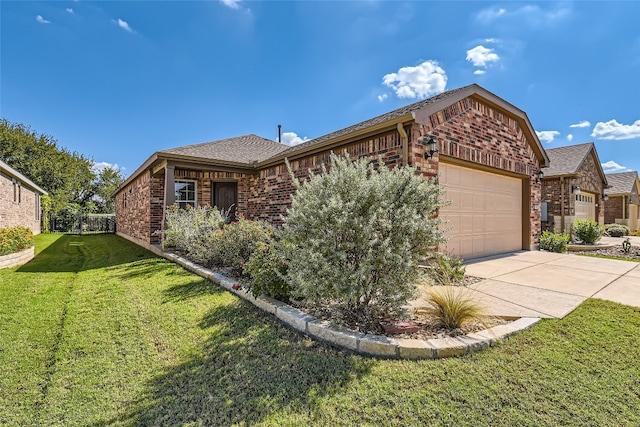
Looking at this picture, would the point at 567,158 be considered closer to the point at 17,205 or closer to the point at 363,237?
the point at 363,237

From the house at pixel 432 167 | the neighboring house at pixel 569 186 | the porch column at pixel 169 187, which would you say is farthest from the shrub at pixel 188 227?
the neighboring house at pixel 569 186

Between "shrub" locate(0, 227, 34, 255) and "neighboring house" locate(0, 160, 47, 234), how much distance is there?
19.3 feet

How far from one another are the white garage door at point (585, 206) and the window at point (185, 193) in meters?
16.6

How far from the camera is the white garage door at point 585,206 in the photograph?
14006 mm

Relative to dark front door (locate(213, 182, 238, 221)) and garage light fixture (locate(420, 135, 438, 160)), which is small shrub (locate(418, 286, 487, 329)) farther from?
dark front door (locate(213, 182, 238, 221))

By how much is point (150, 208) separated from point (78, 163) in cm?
2605

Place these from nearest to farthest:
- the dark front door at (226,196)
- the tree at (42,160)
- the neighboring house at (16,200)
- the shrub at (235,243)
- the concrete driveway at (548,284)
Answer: the concrete driveway at (548,284) → the shrub at (235,243) → the dark front door at (226,196) → the neighboring house at (16,200) → the tree at (42,160)

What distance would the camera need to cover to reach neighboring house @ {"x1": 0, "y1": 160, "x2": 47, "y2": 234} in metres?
12.5

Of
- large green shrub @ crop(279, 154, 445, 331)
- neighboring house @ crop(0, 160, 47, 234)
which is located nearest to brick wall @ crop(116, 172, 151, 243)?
neighboring house @ crop(0, 160, 47, 234)

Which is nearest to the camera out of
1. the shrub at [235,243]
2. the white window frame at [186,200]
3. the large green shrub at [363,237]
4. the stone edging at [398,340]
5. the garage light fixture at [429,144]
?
the stone edging at [398,340]

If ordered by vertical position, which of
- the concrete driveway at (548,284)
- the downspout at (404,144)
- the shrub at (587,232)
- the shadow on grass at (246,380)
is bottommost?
the shadow on grass at (246,380)

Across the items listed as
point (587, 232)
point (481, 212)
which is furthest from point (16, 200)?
point (587, 232)

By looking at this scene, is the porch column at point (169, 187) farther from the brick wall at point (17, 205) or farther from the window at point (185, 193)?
the brick wall at point (17, 205)

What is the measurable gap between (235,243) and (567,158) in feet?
54.2
